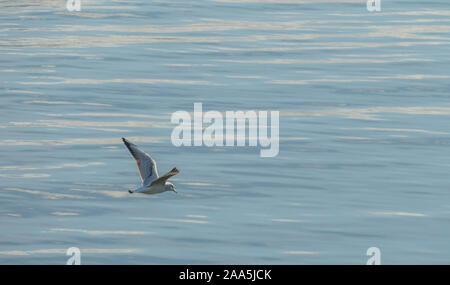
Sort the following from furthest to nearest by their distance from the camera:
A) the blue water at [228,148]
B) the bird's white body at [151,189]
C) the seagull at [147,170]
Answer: the blue water at [228,148] → the seagull at [147,170] → the bird's white body at [151,189]

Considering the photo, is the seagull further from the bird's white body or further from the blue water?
the blue water

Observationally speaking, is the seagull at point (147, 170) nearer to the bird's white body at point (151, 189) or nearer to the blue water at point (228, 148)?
the bird's white body at point (151, 189)

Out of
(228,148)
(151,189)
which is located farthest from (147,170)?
(228,148)

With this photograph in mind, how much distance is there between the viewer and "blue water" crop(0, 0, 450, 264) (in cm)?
1641

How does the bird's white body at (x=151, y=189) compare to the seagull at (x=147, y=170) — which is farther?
the seagull at (x=147, y=170)

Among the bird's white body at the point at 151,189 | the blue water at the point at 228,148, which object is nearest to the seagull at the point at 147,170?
the bird's white body at the point at 151,189

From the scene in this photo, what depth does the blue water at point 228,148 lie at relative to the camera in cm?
1641

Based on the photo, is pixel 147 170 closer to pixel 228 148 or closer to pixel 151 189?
pixel 151 189

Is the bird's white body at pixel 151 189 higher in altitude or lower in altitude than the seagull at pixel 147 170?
lower

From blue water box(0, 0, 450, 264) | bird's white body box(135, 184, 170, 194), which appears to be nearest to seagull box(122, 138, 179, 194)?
bird's white body box(135, 184, 170, 194)

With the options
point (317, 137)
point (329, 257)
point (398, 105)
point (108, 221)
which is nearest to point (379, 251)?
point (329, 257)

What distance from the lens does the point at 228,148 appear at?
20969 millimetres

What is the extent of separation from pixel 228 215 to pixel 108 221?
5.44ft
